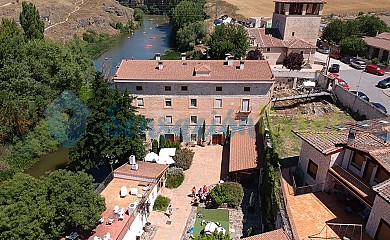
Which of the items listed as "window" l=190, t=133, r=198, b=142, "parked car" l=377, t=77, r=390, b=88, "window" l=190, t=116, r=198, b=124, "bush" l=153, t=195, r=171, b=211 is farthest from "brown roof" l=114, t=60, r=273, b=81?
"parked car" l=377, t=77, r=390, b=88

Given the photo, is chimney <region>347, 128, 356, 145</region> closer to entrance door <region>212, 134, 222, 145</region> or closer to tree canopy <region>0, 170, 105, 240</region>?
tree canopy <region>0, 170, 105, 240</region>

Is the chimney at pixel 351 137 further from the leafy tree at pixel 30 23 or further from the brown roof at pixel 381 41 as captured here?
the leafy tree at pixel 30 23

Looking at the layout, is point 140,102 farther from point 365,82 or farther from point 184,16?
point 184,16

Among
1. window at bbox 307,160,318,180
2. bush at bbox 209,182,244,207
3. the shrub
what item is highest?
window at bbox 307,160,318,180

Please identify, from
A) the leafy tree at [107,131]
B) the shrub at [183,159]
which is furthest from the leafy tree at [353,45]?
the leafy tree at [107,131]

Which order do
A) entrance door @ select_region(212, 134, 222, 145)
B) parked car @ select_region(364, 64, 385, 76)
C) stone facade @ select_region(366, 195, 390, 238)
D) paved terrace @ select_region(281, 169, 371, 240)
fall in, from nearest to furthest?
stone facade @ select_region(366, 195, 390, 238)
paved terrace @ select_region(281, 169, 371, 240)
entrance door @ select_region(212, 134, 222, 145)
parked car @ select_region(364, 64, 385, 76)

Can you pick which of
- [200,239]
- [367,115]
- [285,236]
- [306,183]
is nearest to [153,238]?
[200,239]

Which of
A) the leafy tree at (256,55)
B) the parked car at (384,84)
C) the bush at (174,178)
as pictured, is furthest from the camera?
the leafy tree at (256,55)
